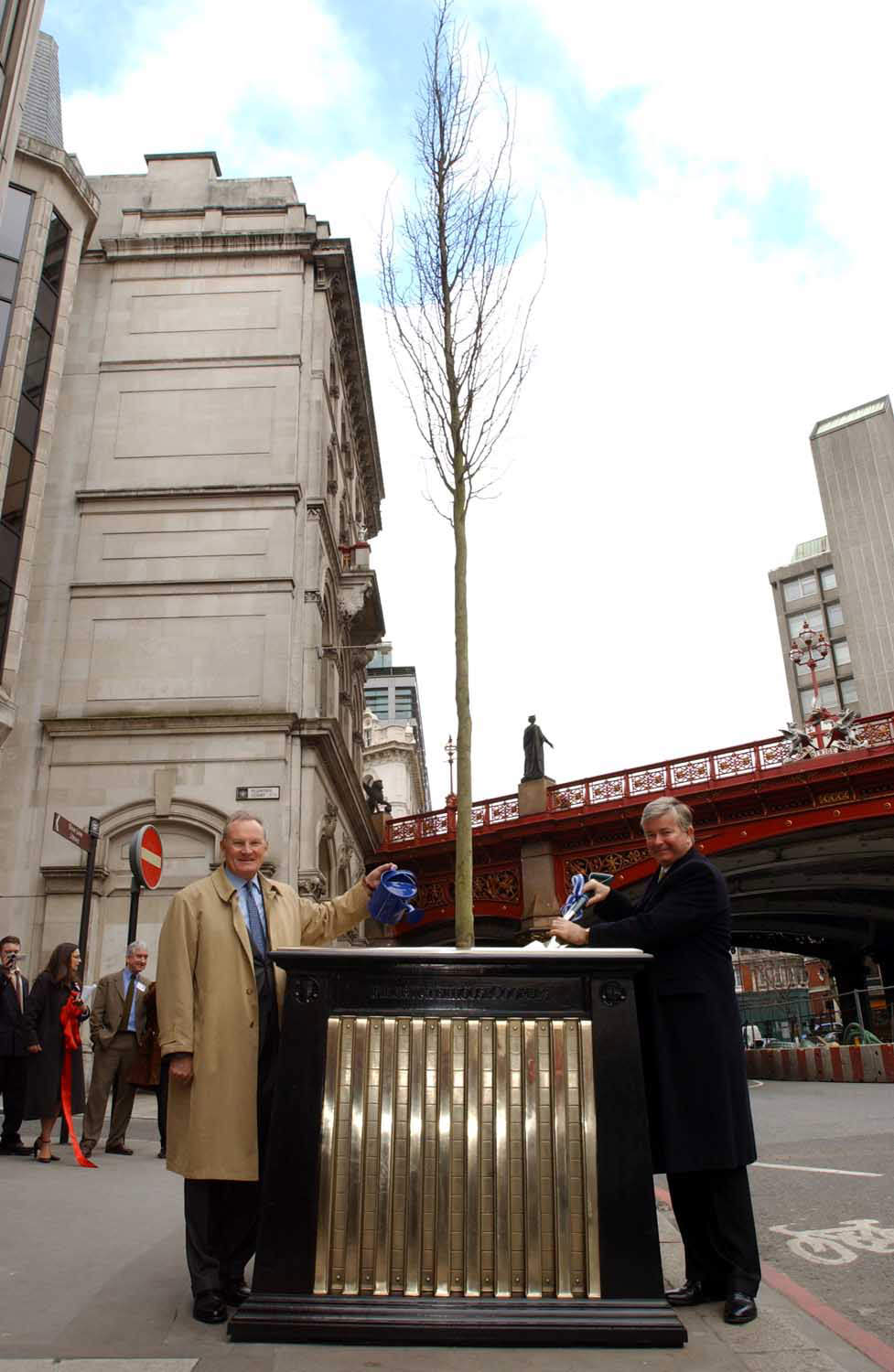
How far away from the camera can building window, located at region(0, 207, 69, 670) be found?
17531 millimetres

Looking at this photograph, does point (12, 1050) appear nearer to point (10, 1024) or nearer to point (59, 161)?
point (10, 1024)

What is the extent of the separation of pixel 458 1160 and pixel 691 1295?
1136 mm

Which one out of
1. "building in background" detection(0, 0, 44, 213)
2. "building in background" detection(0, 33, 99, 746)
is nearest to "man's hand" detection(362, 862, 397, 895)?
"building in background" detection(0, 0, 44, 213)

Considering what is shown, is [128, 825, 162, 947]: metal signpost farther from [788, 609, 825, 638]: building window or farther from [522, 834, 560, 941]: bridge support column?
[788, 609, 825, 638]: building window

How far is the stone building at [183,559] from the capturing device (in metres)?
18.1

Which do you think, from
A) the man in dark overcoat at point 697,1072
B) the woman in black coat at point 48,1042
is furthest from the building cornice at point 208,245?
the man in dark overcoat at point 697,1072

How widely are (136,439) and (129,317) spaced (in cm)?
322

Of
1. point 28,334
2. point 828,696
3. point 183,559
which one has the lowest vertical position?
point 183,559

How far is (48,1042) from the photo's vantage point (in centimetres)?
857

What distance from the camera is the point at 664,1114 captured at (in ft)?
11.5

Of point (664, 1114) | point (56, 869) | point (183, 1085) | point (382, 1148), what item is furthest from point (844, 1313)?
point (56, 869)

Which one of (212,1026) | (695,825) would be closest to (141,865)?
(212,1026)

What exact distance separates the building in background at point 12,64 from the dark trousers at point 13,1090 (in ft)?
30.0

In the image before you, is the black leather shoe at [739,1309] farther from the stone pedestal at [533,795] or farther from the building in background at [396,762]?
the building in background at [396,762]
